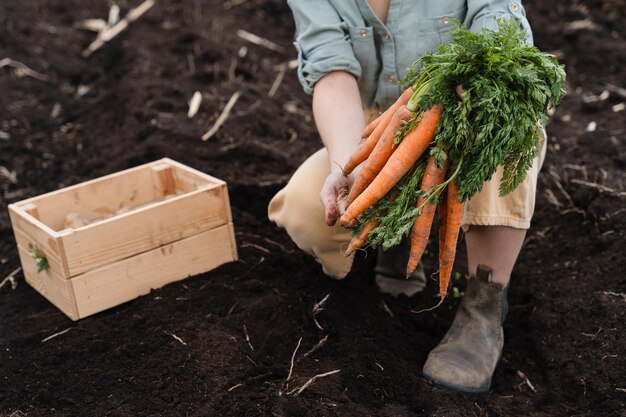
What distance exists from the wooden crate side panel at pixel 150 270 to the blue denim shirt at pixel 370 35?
71 centimetres

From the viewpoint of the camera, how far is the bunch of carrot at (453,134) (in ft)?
6.30

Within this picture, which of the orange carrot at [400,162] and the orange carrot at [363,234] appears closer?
the orange carrot at [400,162]

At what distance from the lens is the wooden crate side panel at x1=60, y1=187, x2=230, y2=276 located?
8.60ft

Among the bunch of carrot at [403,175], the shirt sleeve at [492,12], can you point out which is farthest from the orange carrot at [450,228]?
the shirt sleeve at [492,12]

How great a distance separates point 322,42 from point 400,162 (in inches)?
26.6

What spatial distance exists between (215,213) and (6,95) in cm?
238

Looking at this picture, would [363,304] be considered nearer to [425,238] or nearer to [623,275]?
[425,238]

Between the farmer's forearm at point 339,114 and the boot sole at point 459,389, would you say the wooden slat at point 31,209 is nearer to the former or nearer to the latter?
the farmer's forearm at point 339,114

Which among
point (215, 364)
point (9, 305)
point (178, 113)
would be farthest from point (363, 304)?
point (178, 113)

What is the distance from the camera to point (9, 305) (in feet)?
9.37

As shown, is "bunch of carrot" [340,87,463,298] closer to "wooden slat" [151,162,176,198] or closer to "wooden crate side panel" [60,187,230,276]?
"wooden crate side panel" [60,187,230,276]

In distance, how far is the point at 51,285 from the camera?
2766 millimetres

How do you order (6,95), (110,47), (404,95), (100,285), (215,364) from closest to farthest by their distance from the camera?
(404,95)
(215,364)
(100,285)
(6,95)
(110,47)

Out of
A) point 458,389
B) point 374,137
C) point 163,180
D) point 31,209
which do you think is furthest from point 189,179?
point 458,389
